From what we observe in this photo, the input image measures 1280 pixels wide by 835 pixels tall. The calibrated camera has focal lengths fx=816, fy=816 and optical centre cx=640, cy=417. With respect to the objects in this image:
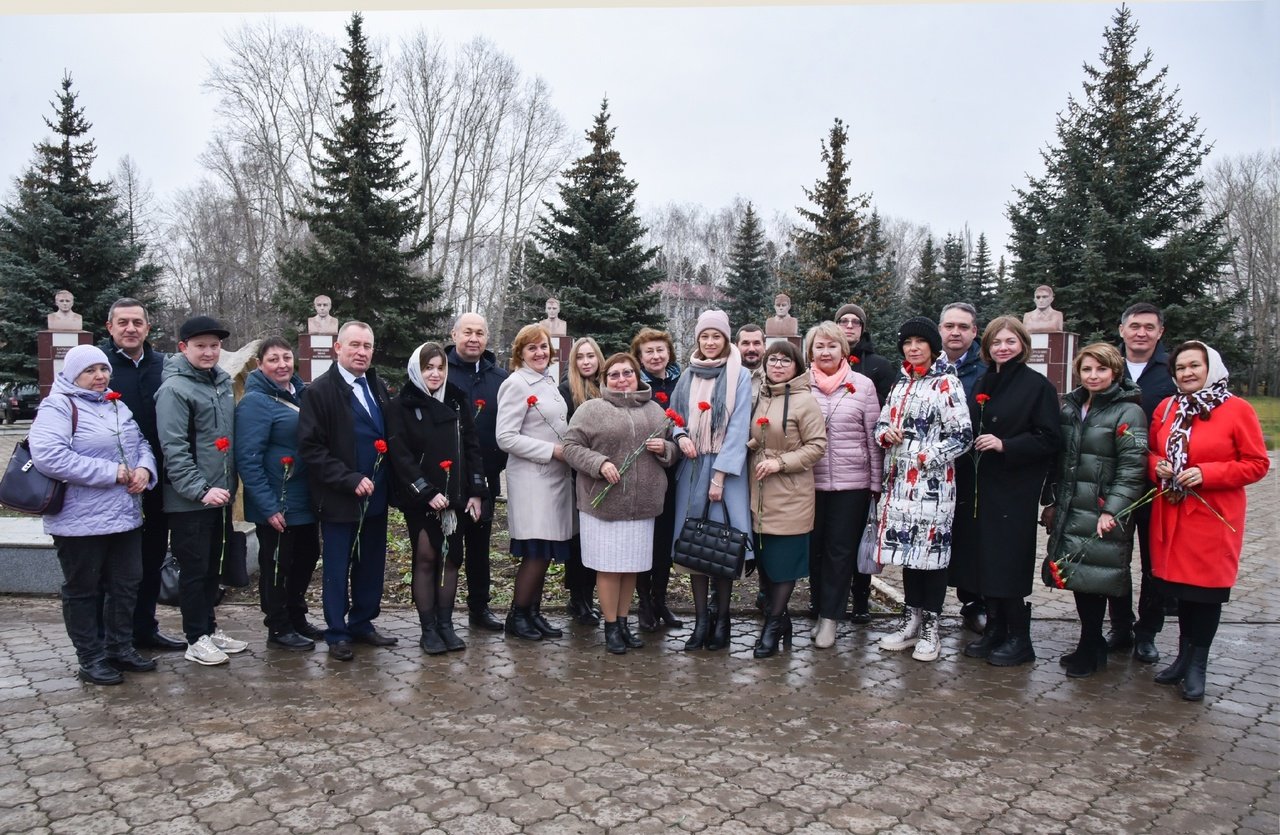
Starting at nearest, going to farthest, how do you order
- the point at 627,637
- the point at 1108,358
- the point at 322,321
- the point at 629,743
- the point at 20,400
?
the point at 629,743 → the point at 1108,358 → the point at 627,637 → the point at 322,321 → the point at 20,400

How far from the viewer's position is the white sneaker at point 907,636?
509 cm

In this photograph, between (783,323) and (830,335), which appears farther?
(783,323)

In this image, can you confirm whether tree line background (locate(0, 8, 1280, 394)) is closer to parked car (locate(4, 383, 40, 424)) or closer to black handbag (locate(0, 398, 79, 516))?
parked car (locate(4, 383, 40, 424))

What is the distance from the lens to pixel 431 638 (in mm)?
4953

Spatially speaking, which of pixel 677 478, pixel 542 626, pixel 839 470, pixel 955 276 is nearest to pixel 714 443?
pixel 677 478

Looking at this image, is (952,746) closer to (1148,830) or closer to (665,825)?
(1148,830)

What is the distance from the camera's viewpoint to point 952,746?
3732 millimetres

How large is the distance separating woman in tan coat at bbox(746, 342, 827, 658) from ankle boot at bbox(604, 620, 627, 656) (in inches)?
32.3

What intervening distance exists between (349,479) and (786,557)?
2607 millimetres

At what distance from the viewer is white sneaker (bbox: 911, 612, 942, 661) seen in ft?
16.1

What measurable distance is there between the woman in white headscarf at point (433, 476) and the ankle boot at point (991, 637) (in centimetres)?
315

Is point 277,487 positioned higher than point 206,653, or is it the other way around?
point 277,487

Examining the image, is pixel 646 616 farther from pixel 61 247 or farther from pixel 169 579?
pixel 61 247

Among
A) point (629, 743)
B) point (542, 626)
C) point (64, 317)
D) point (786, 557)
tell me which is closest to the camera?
point (629, 743)
